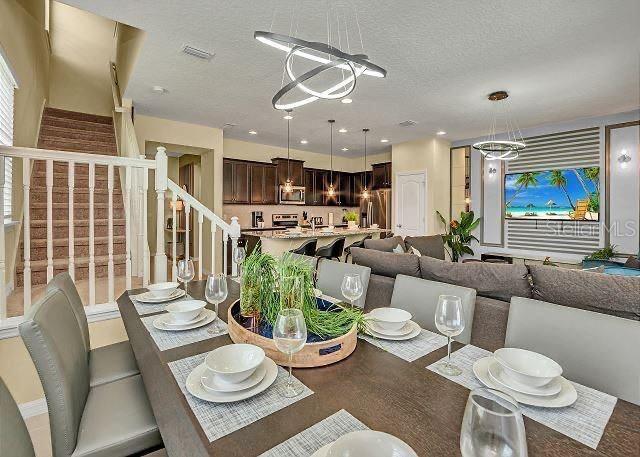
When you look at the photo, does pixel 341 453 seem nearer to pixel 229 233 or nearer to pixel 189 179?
pixel 229 233

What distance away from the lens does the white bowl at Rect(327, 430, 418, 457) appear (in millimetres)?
634

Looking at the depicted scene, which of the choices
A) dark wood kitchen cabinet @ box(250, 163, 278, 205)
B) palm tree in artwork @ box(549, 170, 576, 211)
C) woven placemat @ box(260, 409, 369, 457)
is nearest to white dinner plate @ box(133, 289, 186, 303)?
woven placemat @ box(260, 409, 369, 457)

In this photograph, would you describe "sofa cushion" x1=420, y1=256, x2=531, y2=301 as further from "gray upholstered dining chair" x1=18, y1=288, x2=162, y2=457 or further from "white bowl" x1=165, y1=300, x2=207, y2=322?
"gray upholstered dining chair" x1=18, y1=288, x2=162, y2=457

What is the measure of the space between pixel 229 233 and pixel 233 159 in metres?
4.03

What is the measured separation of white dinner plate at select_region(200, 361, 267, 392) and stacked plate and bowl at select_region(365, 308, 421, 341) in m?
0.51

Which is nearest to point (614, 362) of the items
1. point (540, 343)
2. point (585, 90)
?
point (540, 343)

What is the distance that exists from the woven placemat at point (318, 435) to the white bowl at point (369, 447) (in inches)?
3.1

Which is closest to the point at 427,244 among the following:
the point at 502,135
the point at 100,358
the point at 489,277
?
the point at 502,135

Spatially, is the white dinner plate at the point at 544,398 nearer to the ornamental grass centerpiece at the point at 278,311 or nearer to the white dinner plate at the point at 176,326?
the ornamental grass centerpiece at the point at 278,311

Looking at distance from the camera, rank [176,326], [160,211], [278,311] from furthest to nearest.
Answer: [160,211], [176,326], [278,311]

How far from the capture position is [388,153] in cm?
816

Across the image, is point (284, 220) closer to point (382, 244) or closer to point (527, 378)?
point (382, 244)

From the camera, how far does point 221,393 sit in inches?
34.7

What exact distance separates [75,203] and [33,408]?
3.18 meters
